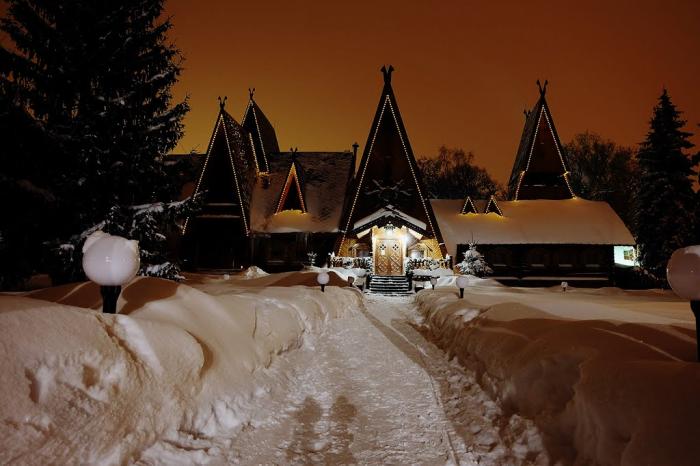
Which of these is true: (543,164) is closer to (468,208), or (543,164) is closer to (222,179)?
(468,208)

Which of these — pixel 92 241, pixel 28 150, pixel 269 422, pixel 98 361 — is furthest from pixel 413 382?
pixel 28 150

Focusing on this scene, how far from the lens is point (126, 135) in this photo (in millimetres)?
10922

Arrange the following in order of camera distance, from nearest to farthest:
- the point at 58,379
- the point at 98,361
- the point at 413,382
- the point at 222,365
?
the point at 58,379, the point at 98,361, the point at 222,365, the point at 413,382

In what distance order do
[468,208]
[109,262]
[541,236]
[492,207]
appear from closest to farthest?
[109,262] < [541,236] < [492,207] < [468,208]

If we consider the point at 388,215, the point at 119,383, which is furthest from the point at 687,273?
the point at 388,215

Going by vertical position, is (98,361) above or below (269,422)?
above

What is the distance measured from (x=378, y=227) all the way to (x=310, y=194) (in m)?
6.07

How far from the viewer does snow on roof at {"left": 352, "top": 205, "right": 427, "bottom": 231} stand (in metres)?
21.7

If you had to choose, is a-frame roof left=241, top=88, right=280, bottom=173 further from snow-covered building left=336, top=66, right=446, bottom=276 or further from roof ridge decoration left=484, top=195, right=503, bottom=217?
roof ridge decoration left=484, top=195, right=503, bottom=217

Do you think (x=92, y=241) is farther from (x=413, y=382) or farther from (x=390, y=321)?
(x=390, y=321)

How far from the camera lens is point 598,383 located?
9.83ft

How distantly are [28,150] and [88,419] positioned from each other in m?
9.43

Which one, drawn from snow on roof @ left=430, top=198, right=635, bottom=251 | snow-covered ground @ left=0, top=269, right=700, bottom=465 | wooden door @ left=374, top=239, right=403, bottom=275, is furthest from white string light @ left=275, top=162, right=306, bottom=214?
snow-covered ground @ left=0, top=269, right=700, bottom=465

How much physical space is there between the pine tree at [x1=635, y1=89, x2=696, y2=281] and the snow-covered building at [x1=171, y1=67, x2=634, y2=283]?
69.9 inches
